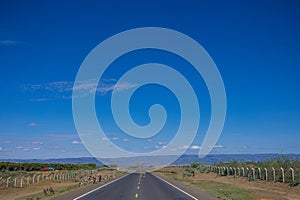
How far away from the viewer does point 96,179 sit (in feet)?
139

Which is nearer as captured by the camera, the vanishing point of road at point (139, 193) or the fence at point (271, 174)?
the vanishing point of road at point (139, 193)

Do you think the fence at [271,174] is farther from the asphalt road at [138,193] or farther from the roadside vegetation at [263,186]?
the asphalt road at [138,193]

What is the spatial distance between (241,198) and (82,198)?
8.54 m

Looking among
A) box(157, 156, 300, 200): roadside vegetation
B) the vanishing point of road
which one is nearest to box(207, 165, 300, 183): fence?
box(157, 156, 300, 200): roadside vegetation

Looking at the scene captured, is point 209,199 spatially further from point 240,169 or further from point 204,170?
point 204,170

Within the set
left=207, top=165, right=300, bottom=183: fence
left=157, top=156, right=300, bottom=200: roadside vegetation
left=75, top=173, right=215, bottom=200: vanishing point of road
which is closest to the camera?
left=75, top=173, right=215, bottom=200: vanishing point of road

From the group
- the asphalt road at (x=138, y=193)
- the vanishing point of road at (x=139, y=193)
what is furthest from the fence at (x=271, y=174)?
the asphalt road at (x=138, y=193)

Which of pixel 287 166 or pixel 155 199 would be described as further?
pixel 287 166

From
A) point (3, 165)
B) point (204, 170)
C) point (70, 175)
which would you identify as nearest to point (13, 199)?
point (70, 175)

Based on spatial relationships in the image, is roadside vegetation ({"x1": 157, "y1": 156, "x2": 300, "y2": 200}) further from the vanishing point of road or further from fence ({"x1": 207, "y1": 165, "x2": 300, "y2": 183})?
the vanishing point of road

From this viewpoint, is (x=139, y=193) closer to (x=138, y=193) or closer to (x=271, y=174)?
(x=138, y=193)

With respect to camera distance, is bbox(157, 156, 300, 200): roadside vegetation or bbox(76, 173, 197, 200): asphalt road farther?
bbox(157, 156, 300, 200): roadside vegetation

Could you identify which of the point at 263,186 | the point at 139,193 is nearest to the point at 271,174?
the point at 263,186

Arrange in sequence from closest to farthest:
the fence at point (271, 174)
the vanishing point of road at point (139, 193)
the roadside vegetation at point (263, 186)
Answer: the vanishing point of road at point (139, 193), the roadside vegetation at point (263, 186), the fence at point (271, 174)
